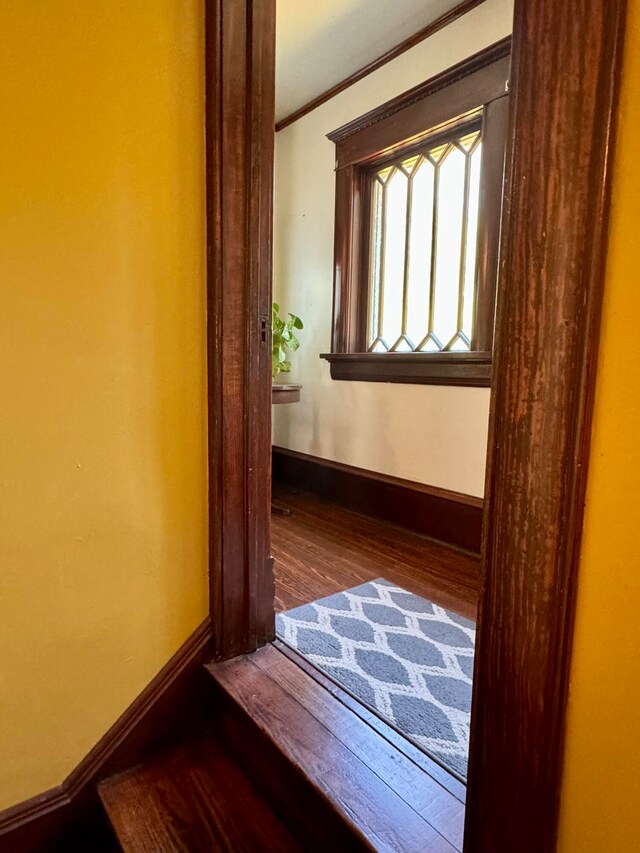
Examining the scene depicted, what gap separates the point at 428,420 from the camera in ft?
7.98

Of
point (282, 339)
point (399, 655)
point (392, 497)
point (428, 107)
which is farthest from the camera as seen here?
point (282, 339)

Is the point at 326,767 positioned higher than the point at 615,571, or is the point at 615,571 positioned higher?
the point at 615,571

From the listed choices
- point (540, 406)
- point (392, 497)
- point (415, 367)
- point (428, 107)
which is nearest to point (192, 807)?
point (540, 406)

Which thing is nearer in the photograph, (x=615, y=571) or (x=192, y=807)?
(x=615, y=571)

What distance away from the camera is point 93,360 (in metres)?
1.09

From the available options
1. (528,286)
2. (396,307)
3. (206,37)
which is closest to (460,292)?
(396,307)

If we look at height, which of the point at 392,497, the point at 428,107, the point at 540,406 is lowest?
the point at 392,497

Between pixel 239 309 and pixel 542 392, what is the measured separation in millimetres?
852

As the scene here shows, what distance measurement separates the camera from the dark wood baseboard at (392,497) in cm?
224

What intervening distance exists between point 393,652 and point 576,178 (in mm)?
1315

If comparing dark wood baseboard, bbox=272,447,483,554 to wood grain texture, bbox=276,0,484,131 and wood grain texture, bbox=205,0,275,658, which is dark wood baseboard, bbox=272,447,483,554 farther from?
wood grain texture, bbox=276,0,484,131

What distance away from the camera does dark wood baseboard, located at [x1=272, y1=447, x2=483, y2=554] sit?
88.0 inches

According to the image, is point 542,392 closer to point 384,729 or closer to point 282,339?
point 384,729

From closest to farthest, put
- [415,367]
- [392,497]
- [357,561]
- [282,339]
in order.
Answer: [357,561] → [415,367] → [392,497] → [282,339]
